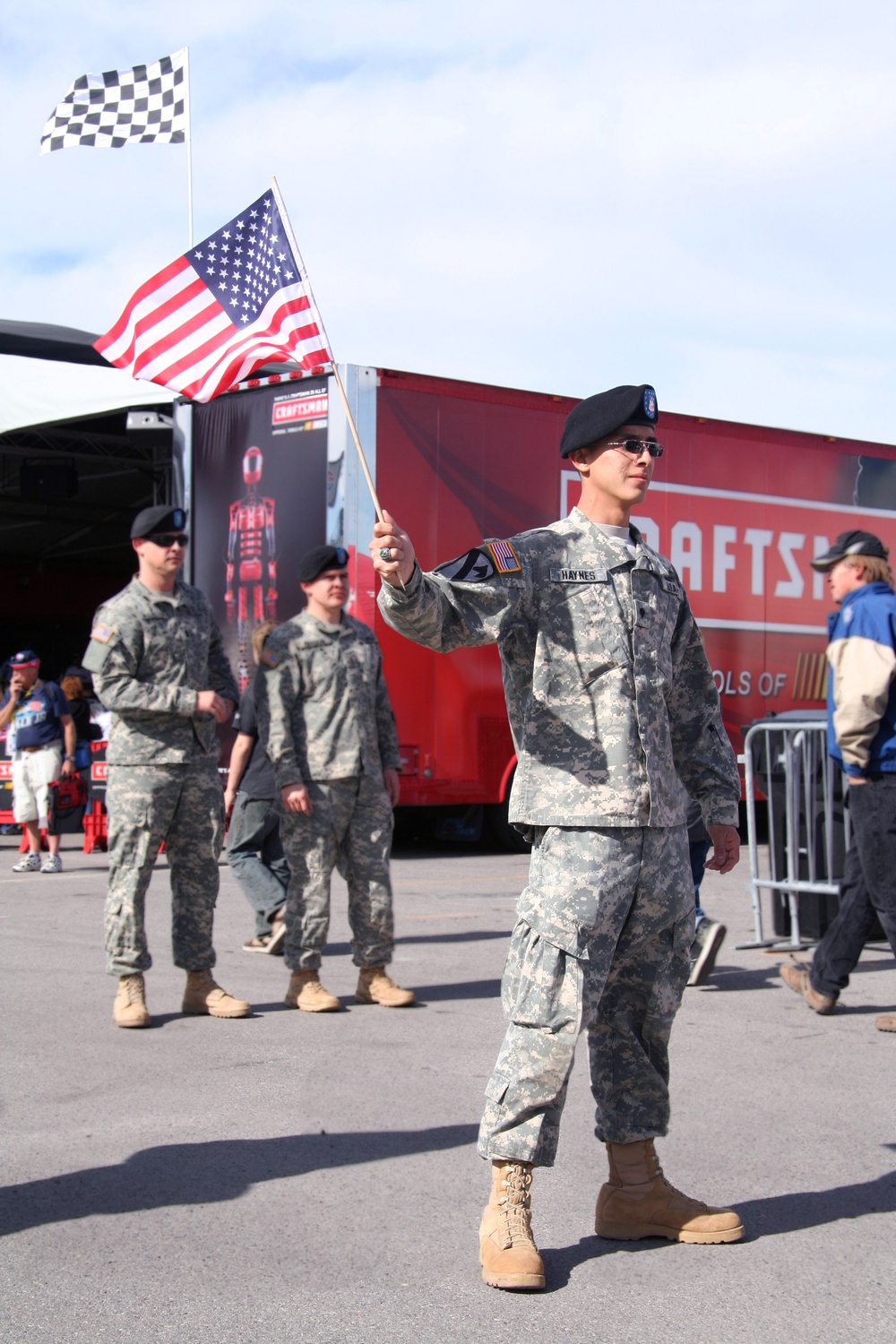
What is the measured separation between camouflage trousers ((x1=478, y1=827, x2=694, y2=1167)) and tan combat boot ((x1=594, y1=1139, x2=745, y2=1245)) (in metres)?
0.06

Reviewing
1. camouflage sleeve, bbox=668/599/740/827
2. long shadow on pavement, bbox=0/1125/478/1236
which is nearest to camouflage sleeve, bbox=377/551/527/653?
camouflage sleeve, bbox=668/599/740/827

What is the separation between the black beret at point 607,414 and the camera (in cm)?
342

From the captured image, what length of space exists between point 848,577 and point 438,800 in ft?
21.9

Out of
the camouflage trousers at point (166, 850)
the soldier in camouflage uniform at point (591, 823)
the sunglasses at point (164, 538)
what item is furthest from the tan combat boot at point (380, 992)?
the soldier in camouflage uniform at point (591, 823)

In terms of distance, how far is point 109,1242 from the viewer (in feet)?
11.3

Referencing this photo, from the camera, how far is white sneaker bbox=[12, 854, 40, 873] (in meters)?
11.9

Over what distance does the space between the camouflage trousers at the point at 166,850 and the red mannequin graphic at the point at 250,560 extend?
613cm

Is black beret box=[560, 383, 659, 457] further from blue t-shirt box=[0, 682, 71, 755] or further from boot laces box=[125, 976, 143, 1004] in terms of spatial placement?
blue t-shirt box=[0, 682, 71, 755]

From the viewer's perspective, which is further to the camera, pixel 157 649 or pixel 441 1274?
pixel 157 649

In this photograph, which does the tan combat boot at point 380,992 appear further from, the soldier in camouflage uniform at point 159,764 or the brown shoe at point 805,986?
the brown shoe at point 805,986

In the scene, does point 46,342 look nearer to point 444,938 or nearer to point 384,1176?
point 444,938

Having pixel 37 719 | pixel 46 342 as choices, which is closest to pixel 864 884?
pixel 37 719

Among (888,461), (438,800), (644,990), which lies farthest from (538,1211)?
(888,461)

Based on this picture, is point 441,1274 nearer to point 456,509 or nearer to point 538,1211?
point 538,1211
